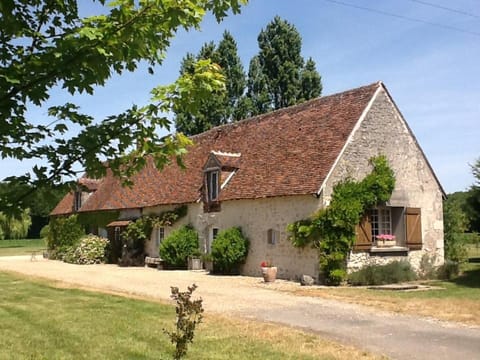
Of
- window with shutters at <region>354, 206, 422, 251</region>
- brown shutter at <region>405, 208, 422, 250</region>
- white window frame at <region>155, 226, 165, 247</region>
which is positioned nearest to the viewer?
window with shutters at <region>354, 206, 422, 251</region>

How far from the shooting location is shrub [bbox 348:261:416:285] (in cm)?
1819

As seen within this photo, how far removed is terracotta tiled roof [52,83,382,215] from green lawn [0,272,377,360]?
545 cm

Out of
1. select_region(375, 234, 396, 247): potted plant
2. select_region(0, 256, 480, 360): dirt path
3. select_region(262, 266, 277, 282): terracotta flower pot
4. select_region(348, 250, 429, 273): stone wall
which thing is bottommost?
select_region(0, 256, 480, 360): dirt path

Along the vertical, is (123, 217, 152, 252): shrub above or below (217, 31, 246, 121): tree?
below

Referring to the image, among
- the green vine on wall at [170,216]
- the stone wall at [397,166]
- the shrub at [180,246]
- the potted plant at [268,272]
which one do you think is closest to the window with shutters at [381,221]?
the stone wall at [397,166]

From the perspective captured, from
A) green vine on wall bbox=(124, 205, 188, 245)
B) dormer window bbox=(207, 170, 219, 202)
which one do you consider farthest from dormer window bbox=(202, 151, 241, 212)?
green vine on wall bbox=(124, 205, 188, 245)

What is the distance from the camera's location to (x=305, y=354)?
7836 mm

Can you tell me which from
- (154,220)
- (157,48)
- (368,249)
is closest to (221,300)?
(368,249)

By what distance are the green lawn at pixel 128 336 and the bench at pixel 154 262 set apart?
12.4 m

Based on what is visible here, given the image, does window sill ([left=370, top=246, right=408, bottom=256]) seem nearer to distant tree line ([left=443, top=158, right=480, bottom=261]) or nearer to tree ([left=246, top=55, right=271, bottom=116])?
distant tree line ([left=443, top=158, right=480, bottom=261])

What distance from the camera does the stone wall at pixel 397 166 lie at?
1931cm

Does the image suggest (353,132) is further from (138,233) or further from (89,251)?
(89,251)

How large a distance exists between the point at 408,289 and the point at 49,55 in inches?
616

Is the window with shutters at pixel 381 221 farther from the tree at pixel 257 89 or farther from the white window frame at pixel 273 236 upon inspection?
the tree at pixel 257 89
